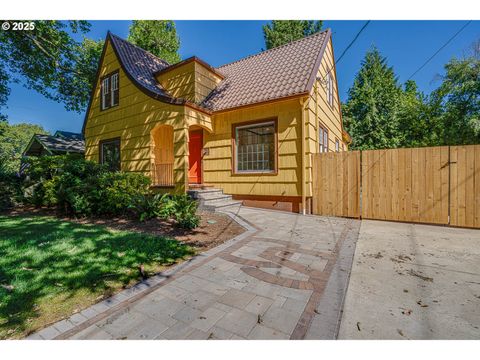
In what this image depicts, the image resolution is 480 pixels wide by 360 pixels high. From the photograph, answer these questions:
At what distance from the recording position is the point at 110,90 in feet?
37.7

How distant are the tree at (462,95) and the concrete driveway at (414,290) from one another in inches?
663

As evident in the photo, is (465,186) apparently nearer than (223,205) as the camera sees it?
Yes

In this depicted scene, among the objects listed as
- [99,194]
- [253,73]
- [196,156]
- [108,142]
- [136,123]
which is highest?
[253,73]

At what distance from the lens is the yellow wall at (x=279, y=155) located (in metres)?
7.67

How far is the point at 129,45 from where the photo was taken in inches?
464

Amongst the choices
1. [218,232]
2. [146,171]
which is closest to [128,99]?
[146,171]

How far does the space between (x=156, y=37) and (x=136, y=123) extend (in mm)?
17257

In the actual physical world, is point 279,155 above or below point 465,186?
above

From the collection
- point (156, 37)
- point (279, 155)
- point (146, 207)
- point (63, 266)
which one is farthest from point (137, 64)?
point (156, 37)

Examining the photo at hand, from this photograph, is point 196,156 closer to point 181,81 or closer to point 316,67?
point 181,81

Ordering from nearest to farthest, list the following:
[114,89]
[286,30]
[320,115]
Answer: [320,115], [114,89], [286,30]

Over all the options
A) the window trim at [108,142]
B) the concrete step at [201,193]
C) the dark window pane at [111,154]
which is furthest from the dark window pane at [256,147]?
the dark window pane at [111,154]

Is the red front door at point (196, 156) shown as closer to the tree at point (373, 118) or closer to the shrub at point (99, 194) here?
the shrub at point (99, 194)

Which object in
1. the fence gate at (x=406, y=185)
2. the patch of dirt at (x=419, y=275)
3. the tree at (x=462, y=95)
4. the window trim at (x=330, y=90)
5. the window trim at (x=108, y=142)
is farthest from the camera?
the tree at (x=462, y=95)
